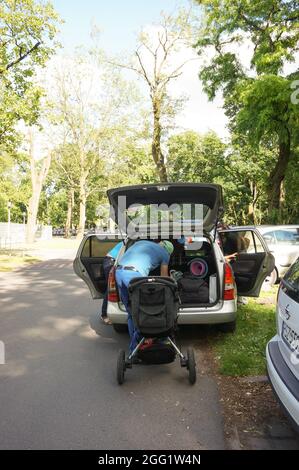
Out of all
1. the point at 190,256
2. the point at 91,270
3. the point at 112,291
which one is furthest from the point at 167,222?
the point at 112,291

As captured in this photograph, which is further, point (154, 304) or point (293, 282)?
point (154, 304)

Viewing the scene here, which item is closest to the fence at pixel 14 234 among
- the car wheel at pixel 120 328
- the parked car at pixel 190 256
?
the parked car at pixel 190 256

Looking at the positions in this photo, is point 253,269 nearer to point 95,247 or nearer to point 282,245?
point 95,247

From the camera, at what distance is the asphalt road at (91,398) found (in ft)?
10.5

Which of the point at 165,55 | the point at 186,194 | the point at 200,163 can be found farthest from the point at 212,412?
the point at 200,163

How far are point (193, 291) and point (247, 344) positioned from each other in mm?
1091

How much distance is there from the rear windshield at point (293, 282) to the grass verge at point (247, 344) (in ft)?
4.73

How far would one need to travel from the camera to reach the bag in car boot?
19.5 ft

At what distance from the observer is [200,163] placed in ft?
123

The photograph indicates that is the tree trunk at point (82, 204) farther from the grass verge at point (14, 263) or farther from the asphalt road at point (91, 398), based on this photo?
the asphalt road at point (91, 398)

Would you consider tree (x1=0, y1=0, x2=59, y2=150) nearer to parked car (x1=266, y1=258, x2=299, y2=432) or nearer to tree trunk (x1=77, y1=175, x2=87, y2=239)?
parked car (x1=266, y1=258, x2=299, y2=432)

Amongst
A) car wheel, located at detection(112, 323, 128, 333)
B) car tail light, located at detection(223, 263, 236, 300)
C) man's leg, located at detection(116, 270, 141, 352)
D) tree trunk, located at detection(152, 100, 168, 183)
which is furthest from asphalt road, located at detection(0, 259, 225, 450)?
tree trunk, located at detection(152, 100, 168, 183)

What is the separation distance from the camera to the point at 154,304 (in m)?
4.23

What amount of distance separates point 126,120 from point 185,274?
3181 cm
